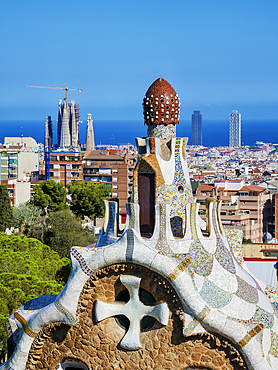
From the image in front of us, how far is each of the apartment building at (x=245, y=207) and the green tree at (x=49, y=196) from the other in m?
11.6

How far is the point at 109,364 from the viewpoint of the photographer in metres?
10.2

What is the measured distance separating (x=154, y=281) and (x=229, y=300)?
115 cm

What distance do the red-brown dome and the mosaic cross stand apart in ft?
8.81

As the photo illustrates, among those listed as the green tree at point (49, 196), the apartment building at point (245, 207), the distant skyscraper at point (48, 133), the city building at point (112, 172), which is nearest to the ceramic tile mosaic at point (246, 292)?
the green tree at point (49, 196)

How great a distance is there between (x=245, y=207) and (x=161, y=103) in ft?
142

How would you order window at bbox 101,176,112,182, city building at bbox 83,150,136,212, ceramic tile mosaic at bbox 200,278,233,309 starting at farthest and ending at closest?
window at bbox 101,176,112,182, city building at bbox 83,150,136,212, ceramic tile mosaic at bbox 200,278,233,309

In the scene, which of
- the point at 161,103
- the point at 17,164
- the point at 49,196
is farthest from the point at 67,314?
the point at 17,164

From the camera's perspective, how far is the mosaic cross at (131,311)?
32.8ft

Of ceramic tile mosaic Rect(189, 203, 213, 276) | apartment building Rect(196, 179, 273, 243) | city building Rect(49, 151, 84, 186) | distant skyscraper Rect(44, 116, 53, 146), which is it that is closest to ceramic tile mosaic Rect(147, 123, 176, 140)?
ceramic tile mosaic Rect(189, 203, 213, 276)

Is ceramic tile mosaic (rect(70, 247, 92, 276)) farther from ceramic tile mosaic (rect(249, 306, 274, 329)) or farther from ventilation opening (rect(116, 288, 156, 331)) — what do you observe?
ceramic tile mosaic (rect(249, 306, 274, 329))

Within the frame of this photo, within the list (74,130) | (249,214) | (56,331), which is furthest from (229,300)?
(74,130)

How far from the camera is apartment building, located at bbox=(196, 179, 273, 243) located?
49.5 m

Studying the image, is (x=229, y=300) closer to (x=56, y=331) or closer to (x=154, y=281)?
(x=154, y=281)

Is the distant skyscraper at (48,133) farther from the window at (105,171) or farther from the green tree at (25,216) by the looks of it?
the green tree at (25,216)
